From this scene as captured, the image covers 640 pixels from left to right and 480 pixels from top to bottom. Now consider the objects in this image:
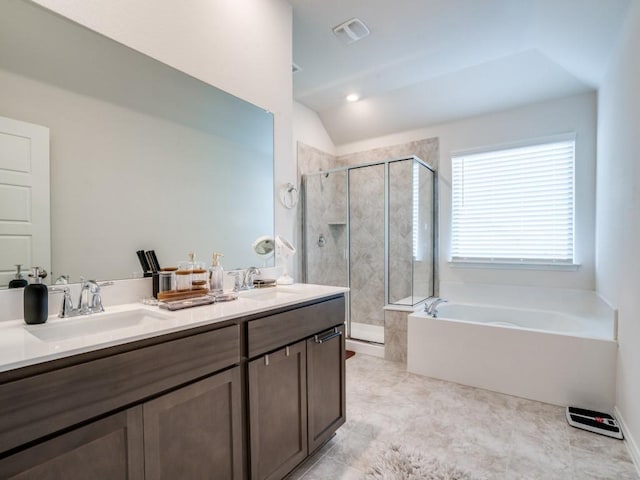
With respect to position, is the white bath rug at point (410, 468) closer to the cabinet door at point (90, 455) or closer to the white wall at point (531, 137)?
the cabinet door at point (90, 455)

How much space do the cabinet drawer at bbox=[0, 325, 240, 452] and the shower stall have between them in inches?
100

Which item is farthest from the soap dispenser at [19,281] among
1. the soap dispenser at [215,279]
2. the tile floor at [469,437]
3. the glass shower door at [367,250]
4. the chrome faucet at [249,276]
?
the glass shower door at [367,250]

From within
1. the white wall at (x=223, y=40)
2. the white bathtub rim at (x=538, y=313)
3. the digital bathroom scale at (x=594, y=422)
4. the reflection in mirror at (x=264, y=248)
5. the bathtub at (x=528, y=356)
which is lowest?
the digital bathroom scale at (x=594, y=422)

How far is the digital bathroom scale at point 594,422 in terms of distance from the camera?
6.37 feet

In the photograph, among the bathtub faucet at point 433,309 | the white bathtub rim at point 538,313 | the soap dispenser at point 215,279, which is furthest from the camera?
the bathtub faucet at point 433,309

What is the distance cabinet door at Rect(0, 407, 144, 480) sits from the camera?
776 millimetres

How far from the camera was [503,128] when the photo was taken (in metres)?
3.43

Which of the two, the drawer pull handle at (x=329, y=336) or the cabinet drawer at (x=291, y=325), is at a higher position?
the cabinet drawer at (x=291, y=325)

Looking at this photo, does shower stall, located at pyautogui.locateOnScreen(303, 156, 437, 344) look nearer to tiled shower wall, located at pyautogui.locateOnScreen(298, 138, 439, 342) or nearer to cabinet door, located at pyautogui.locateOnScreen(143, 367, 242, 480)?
tiled shower wall, located at pyautogui.locateOnScreen(298, 138, 439, 342)

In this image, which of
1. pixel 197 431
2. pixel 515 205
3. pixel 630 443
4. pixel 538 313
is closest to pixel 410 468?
pixel 197 431

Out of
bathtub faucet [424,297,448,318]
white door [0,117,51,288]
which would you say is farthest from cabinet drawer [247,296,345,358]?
bathtub faucet [424,297,448,318]

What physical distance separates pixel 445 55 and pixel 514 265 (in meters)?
2.15

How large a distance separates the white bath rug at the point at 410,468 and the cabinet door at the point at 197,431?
0.76 meters

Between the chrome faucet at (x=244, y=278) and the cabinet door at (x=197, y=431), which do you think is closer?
the cabinet door at (x=197, y=431)
